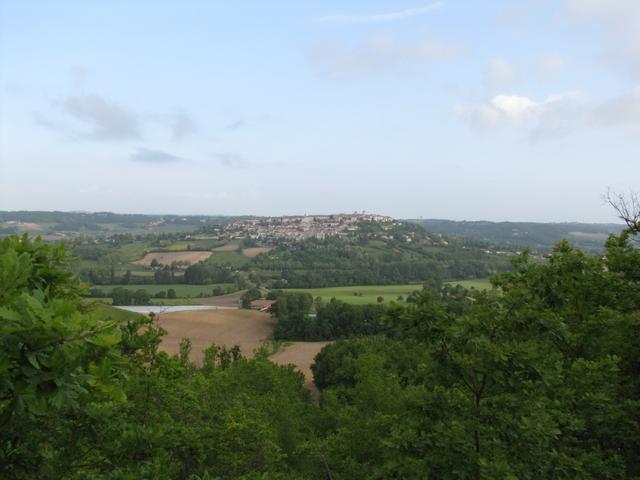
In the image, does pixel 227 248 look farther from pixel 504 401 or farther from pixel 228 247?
pixel 504 401

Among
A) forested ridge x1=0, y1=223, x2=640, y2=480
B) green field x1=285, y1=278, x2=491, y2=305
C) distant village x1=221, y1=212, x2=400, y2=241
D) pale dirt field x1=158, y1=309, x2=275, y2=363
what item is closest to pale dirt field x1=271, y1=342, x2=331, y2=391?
pale dirt field x1=158, y1=309, x2=275, y2=363

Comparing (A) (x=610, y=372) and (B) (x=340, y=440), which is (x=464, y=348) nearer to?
(A) (x=610, y=372)

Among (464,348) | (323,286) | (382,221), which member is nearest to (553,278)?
(464,348)

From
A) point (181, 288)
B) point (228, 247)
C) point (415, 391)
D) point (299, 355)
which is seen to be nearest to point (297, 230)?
point (228, 247)

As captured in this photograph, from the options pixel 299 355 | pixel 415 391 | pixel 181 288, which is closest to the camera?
pixel 415 391

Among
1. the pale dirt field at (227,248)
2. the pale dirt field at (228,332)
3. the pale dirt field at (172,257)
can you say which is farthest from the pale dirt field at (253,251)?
the pale dirt field at (228,332)

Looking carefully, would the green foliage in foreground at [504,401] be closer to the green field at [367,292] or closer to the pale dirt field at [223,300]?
the green field at [367,292]
